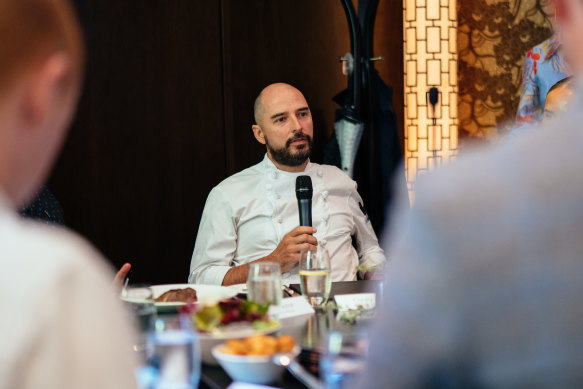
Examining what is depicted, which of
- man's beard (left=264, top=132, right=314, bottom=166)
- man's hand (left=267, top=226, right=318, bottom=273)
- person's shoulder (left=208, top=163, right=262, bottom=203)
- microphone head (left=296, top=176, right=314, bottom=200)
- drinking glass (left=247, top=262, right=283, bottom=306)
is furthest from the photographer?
man's beard (left=264, top=132, right=314, bottom=166)

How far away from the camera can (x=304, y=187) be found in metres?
2.48

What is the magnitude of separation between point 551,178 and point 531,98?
3197 mm

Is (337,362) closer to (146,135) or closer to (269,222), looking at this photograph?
(269,222)

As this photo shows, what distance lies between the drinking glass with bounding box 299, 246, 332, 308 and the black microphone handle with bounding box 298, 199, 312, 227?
24.1 inches

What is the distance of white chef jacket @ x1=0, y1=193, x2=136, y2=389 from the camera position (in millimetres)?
493

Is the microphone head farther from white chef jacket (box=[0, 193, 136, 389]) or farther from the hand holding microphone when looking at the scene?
white chef jacket (box=[0, 193, 136, 389])

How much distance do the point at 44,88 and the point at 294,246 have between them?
2.07 meters

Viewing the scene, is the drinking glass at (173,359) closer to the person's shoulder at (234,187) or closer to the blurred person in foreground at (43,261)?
the blurred person in foreground at (43,261)

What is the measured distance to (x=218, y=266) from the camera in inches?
112

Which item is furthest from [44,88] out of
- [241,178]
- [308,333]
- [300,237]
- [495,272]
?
[241,178]

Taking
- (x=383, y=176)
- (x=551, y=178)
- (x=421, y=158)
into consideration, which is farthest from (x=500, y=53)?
(x=551, y=178)

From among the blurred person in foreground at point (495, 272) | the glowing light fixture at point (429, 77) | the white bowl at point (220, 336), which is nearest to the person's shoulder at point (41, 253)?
the blurred person in foreground at point (495, 272)

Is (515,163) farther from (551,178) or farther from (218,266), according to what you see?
(218,266)

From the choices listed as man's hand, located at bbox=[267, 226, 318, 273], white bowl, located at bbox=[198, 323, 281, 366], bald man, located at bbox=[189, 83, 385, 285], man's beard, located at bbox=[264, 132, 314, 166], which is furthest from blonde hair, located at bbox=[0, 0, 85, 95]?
man's beard, located at bbox=[264, 132, 314, 166]
